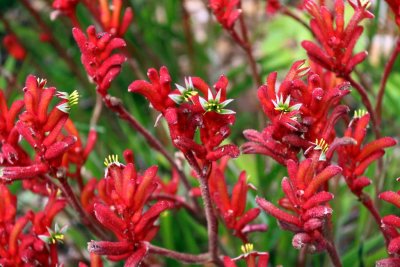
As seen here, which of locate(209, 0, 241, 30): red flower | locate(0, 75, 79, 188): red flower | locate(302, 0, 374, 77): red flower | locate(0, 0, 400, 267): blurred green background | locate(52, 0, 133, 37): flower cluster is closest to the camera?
locate(0, 75, 79, 188): red flower

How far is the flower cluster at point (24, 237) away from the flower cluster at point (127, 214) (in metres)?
0.17

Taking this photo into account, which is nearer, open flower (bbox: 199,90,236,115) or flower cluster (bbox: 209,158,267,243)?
open flower (bbox: 199,90,236,115)

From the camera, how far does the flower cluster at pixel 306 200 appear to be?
1.18 meters

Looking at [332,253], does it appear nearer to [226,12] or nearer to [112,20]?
[226,12]

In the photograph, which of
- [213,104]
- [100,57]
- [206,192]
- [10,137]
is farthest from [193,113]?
[10,137]

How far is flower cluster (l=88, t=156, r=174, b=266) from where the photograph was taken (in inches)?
47.2

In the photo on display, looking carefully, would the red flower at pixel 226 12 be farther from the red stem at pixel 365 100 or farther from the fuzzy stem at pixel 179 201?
the fuzzy stem at pixel 179 201

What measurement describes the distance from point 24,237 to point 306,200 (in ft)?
1.89

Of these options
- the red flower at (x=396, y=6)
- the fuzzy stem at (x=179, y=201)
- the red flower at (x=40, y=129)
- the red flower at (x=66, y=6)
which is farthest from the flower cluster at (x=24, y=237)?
the red flower at (x=396, y=6)

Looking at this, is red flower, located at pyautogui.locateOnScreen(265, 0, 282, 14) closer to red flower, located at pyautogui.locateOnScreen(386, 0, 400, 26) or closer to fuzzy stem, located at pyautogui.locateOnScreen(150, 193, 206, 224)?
red flower, located at pyautogui.locateOnScreen(386, 0, 400, 26)

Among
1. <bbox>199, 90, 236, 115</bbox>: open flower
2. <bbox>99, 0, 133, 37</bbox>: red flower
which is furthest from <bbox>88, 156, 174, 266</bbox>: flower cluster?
<bbox>99, 0, 133, 37</bbox>: red flower

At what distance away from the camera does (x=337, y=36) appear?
1356 millimetres

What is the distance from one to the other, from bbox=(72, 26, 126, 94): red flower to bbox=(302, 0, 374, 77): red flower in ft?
1.21

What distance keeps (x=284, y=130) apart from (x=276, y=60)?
1838mm
